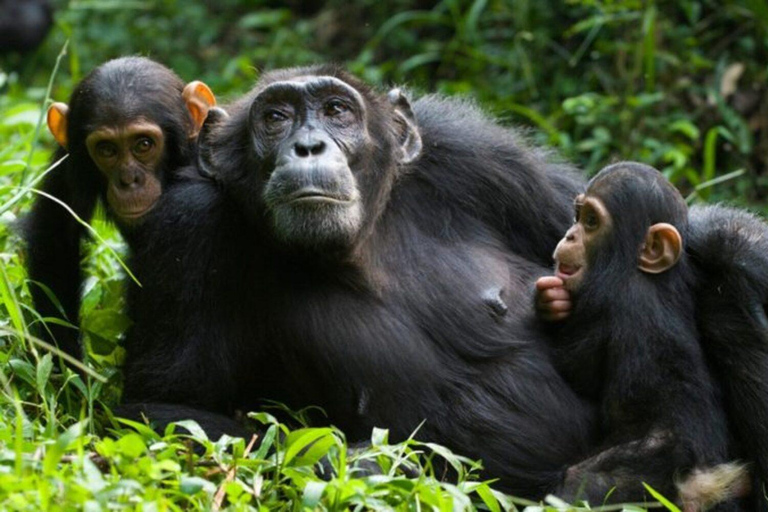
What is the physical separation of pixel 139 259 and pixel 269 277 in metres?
0.62

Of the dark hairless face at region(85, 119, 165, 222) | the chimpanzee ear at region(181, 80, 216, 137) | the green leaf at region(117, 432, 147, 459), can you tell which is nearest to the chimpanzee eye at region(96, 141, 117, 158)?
the dark hairless face at region(85, 119, 165, 222)

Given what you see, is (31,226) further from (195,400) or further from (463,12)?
(463,12)

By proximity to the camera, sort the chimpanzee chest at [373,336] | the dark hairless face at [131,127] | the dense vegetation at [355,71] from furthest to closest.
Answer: the dark hairless face at [131,127]
the chimpanzee chest at [373,336]
the dense vegetation at [355,71]

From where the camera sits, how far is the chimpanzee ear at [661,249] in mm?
6203

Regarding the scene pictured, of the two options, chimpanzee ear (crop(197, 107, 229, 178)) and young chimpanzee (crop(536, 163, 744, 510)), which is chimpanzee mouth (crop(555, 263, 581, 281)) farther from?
chimpanzee ear (crop(197, 107, 229, 178))

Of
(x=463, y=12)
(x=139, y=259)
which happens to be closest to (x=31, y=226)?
(x=139, y=259)

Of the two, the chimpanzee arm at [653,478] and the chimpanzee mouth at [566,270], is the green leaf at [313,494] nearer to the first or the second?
the chimpanzee arm at [653,478]

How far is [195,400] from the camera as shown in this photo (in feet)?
20.2

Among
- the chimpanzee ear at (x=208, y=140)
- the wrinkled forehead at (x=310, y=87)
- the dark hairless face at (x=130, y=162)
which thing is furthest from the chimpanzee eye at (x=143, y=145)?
the wrinkled forehead at (x=310, y=87)

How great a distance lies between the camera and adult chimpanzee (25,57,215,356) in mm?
6812

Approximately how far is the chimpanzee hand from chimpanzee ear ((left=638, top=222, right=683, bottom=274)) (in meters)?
0.41

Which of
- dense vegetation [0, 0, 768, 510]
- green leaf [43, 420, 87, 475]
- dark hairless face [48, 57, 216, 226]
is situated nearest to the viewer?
green leaf [43, 420, 87, 475]

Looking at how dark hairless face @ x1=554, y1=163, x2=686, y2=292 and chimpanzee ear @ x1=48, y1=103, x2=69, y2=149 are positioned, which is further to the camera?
chimpanzee ear @ x1=48, y1=103, x2=69, y2=149

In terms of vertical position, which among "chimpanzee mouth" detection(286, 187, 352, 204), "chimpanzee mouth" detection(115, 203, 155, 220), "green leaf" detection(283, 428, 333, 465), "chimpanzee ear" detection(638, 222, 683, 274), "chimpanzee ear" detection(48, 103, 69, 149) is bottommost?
"green leaf" detection(283, 428, 333, 465)
